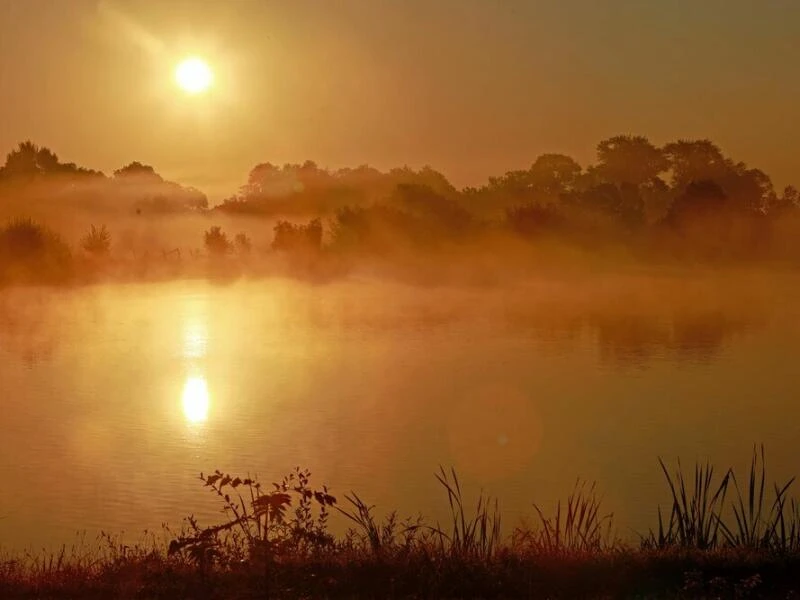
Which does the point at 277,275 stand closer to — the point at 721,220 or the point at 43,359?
the point at 721,220

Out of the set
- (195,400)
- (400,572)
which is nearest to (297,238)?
(195,400)

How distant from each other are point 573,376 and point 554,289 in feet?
179

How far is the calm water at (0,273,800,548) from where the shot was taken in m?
18.0

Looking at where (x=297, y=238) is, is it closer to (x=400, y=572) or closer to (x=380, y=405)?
(x=380, y=405)

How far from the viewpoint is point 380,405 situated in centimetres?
2847

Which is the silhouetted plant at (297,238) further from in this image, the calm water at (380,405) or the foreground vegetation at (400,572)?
the foreground vegetation at (400,572)

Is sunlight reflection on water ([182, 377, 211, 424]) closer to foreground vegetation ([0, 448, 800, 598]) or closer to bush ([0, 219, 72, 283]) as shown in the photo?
foreground vegetation ([0, 448, 800, 598])

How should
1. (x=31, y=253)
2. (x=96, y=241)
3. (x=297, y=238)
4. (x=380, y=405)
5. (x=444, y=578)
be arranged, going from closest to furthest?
(x=444, y=578) < (x=380, y=405) < (x=31, y=253) < (x=96, y=241) < (x=297, y=238)

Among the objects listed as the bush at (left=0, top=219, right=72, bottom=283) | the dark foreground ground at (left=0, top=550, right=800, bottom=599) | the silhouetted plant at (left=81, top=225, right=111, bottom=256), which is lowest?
the dark foreground ground at (left=0, top=550, right=800, bottom=599)

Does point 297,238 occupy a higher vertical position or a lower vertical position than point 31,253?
higher

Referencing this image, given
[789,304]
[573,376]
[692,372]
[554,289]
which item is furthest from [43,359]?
[554,289]

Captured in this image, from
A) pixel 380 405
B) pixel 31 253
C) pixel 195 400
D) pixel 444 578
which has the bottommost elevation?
pixel 444 578

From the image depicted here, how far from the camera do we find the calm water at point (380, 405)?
1795cm

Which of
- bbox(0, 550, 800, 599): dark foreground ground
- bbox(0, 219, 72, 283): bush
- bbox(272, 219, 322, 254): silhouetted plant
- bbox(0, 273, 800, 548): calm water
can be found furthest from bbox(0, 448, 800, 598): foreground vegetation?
bbox(272, 219, 322, 254): silhouetted plant
